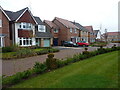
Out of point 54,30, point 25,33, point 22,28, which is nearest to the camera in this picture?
point 22,28

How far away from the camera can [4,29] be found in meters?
22.0

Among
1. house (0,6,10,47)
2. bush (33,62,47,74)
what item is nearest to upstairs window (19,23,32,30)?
house (0,6,10,47)

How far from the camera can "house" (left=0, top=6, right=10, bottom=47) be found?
21.5 meters

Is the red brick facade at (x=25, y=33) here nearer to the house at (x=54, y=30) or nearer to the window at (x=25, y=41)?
the window at (x=25, y=41)

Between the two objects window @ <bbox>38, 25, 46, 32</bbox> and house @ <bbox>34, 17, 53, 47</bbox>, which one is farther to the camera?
window @ <bbox>38, 25, 46, 32</bbox>

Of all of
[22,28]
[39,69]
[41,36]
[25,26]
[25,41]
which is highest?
[25,26]

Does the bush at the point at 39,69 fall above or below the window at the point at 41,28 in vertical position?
below

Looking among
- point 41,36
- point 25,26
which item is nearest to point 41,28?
point 41,36

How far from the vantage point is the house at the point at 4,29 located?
2155 centimetres

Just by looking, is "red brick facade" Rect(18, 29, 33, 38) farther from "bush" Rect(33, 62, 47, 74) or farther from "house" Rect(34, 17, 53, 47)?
"bush" Rect(33, 62, 47, 74)

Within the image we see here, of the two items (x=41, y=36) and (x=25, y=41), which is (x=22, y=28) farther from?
(x=41, y=36)

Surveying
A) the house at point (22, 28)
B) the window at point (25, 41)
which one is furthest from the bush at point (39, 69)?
the window at point (25, 41)

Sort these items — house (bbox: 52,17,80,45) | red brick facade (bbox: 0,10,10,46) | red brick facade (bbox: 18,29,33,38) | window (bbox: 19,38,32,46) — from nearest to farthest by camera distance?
red brick facade (bbox: 0,10,10,46)
red brick facade (bbox: 18,29,33,38)
window (bbox: 19,38,32,46)
house (bbox: 52,17,80,45)

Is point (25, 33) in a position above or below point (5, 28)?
below
